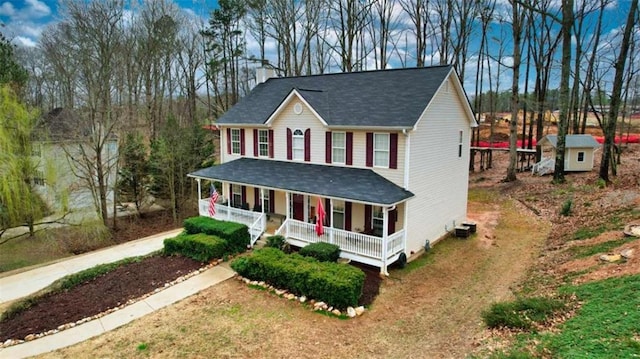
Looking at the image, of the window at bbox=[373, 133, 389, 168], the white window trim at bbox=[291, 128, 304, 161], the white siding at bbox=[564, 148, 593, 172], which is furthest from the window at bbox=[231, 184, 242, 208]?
the white siding at bbox=[564, 148, 593, 172]

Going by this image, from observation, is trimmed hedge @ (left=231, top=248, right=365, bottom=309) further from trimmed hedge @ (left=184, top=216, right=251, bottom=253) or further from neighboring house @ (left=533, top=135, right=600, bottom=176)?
neighboring house @ (left=533, top=135, right=600, bottom=176)

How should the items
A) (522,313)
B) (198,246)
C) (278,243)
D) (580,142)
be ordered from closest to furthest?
(522,313), (198,246), (278,243), (580,142)

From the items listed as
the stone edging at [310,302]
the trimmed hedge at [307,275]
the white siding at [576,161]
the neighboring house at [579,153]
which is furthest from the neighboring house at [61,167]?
the white siding at [576,161]

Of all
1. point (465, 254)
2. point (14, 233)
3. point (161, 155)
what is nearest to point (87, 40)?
point (161, 155)

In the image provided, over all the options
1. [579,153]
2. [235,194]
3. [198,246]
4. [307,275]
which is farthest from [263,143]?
[579,153]

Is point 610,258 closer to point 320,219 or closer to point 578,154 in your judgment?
point 320,219
